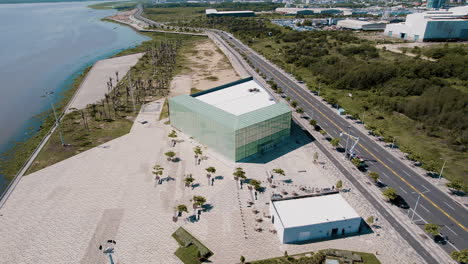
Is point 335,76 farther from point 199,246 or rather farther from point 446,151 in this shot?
point 199,246

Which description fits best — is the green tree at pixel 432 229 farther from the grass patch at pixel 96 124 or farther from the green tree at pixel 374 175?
the grass patch at pixel 96 124

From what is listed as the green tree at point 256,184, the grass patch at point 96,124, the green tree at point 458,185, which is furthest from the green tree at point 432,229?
the grass patch at point 96,124

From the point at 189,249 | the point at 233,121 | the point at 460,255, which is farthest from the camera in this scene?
the point at 233,121

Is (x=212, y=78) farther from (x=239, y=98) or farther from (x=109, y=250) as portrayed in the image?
(x=109, y=250)

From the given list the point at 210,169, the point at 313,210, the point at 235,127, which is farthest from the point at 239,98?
the point at 313,210

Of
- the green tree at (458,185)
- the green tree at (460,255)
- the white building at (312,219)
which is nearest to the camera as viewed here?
the green tree at (460,255)

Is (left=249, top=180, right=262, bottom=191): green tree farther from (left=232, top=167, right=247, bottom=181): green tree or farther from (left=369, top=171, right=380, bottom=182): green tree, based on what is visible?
(left=369, top=171, right=380, bottom=182): green tree
